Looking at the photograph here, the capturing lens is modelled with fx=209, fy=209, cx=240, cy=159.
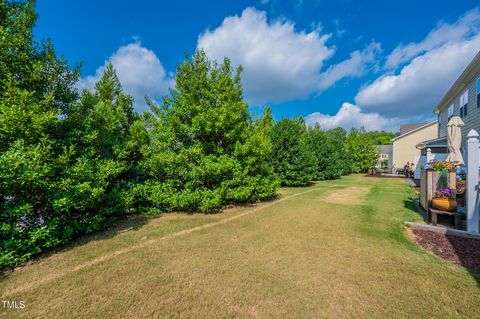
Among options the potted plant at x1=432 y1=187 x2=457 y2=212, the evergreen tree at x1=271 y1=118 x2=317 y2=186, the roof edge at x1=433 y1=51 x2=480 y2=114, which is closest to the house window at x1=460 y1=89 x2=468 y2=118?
the roof edge at x1=433 y1=51 x2=480 y2=114

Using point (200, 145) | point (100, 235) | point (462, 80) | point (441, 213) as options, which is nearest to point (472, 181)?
point (441, 213)

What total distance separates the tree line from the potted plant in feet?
18.0

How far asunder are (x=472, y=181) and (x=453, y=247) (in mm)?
1618

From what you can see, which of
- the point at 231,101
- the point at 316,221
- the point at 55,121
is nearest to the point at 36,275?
the point at 55,121

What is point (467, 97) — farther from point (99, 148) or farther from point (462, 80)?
point (99, 148)

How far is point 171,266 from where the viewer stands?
144 inches

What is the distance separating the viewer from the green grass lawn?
8.38ft

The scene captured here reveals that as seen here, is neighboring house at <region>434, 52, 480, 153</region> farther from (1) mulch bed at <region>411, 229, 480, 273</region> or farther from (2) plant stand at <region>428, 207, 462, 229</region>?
(1) mulch bed at <region>411, 229, 480, 273</region>

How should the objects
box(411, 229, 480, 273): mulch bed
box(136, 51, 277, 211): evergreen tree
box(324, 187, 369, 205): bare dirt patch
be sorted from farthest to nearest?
1. box(324, 187, 369, 205): bare dirt patch
2. box(136, 51, 277, 211): evergreen tree
3. box(411, 229, 480, 273): mulch bed

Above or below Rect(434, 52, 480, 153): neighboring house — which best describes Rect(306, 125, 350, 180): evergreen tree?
below

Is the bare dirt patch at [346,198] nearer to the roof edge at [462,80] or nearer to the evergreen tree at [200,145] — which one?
the evergreen tree at [200,145]

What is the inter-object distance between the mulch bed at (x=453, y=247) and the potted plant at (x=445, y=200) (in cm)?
76

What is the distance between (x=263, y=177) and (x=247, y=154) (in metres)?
1.63

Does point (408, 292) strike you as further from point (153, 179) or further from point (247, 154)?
point (153, 179)
